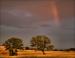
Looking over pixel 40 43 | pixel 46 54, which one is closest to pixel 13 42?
pixel 40 43

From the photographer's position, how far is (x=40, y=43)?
662 cm

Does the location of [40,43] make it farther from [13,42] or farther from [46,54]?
[13,42]

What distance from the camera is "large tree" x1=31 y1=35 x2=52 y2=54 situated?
6376 millimetres

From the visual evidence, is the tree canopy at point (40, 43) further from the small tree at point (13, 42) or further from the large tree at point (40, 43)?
the small tree at point (13, 42)

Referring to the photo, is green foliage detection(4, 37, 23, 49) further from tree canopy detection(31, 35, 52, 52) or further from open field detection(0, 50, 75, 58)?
tree canopy detection(31, 35, 52, 52)

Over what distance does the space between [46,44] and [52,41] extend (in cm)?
23

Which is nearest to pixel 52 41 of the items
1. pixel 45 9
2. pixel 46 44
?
pixel 46 44

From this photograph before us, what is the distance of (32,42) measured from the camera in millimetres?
6332

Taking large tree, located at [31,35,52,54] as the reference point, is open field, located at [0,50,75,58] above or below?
below

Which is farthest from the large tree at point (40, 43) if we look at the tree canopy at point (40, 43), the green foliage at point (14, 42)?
the green foliage at point (14, 42)

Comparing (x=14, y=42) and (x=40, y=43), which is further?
(x=40, y=43)

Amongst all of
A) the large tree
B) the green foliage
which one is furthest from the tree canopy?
the green foliage

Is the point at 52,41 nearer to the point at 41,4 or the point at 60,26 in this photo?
the point at 60,26

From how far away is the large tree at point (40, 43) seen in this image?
20.9 ft
